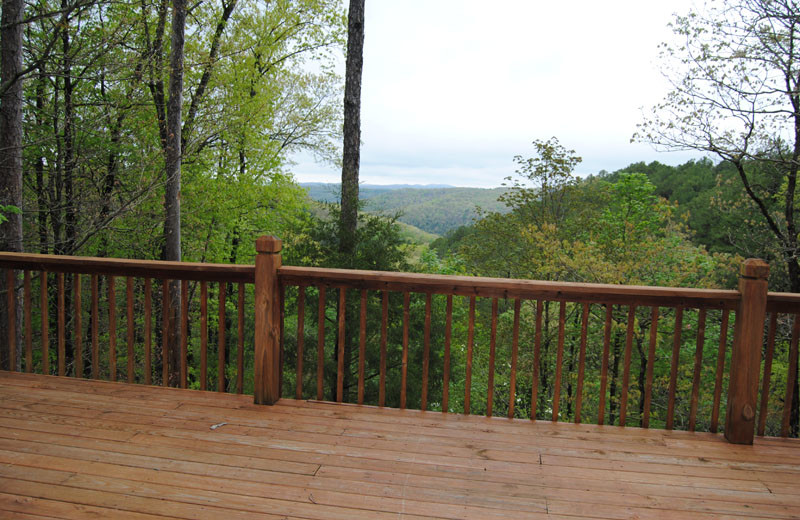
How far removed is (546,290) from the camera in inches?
108

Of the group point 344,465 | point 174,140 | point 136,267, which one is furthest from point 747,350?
point 174,140

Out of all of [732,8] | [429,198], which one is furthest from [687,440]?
[429,198]

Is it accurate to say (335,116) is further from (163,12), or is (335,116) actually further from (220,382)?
(220,382)

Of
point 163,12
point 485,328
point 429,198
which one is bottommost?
point 485,328

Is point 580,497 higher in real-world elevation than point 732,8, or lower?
lower

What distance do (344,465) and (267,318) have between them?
41.7 inches

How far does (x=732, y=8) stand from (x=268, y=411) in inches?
380

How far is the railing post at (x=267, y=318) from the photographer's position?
9.63 feet

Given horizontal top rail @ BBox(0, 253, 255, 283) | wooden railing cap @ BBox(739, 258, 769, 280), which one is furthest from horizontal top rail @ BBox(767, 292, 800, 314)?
horizontal top rail @ BBox(0, 253, 255, 283)

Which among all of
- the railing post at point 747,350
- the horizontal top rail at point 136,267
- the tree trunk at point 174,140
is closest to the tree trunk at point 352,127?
the tree trunk at point 174,140

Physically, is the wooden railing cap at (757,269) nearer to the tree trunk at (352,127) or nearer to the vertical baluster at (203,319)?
the vertical baluster at (203,319)

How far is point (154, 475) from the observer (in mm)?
2129

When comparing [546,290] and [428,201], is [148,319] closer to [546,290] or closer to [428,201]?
[546,290]

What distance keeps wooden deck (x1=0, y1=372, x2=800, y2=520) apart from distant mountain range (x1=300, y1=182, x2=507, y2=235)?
4.97 metres
